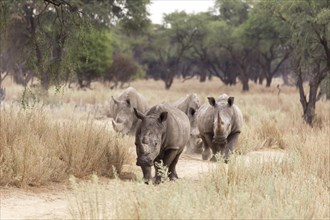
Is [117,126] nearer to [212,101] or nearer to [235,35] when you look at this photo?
[212,101]

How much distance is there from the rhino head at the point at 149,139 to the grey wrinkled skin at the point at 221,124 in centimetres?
166

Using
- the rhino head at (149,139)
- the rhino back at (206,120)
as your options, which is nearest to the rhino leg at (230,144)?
the rhino back at (206,120)

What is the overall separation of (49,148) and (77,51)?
74.2 inches

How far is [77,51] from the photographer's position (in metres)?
8.59

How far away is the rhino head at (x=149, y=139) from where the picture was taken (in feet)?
21.6

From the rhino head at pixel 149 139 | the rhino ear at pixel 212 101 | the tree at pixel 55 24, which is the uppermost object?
the tree at pixel 55 24

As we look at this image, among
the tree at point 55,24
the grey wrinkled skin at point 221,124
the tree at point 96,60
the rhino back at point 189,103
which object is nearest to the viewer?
the tree at point 55,24

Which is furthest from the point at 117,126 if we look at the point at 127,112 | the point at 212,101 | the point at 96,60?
the point at 96,60

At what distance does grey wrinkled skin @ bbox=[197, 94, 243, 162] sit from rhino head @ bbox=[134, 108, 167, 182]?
5.44 ft

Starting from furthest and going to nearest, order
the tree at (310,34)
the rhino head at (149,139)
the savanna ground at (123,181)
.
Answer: the tree at (310,34)
the rhino head at (149,139)
the savanna ground at (123,181)

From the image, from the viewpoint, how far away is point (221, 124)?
27.4 feet

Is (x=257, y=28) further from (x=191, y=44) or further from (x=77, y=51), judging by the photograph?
(x=77, y=51)

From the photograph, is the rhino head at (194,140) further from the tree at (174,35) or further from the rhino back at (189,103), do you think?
the tree at (174,35)

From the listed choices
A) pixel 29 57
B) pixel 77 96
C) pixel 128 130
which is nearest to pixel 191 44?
pixel 77 96
